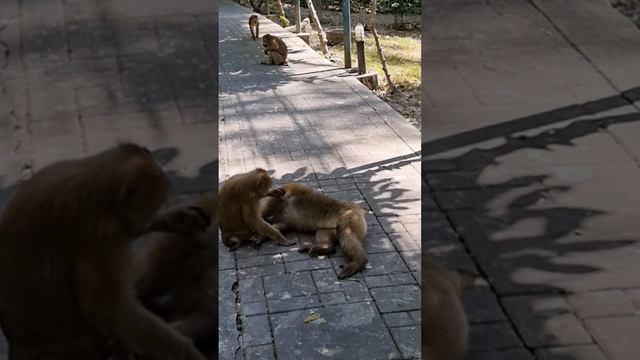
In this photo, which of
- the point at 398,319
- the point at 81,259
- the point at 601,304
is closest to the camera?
the point at 81,259

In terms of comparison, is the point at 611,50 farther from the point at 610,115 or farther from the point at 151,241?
the point at 151,241

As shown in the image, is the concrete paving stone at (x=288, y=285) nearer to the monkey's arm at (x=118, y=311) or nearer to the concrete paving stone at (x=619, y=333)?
the concrete paving stone at (x=619, y=333)

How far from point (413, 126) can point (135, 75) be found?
556cm

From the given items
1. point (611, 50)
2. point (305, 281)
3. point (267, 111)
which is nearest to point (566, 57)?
point (611, 50)

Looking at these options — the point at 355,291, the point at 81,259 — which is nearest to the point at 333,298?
the point at 355,291

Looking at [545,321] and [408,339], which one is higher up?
[545,321]

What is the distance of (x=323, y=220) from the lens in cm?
428

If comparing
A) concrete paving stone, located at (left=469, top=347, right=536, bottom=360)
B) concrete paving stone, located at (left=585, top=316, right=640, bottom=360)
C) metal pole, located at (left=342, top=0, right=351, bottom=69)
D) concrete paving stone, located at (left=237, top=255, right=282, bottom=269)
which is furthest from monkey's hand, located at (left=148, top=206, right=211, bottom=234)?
metal pole, located at (left=342, top=0, right=351, bottom=69)

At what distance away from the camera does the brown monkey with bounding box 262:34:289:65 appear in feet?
34.7

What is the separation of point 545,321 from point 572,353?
0.11 m

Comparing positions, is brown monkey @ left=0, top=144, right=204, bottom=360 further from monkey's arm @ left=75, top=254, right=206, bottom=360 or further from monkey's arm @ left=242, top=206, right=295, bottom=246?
monkey's arm @ left=242, top=206, right=295, bottom=246

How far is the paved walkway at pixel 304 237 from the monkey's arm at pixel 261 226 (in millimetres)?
65

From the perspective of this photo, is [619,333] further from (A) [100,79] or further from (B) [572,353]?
(A) [100,79]

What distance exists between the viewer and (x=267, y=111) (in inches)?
304
